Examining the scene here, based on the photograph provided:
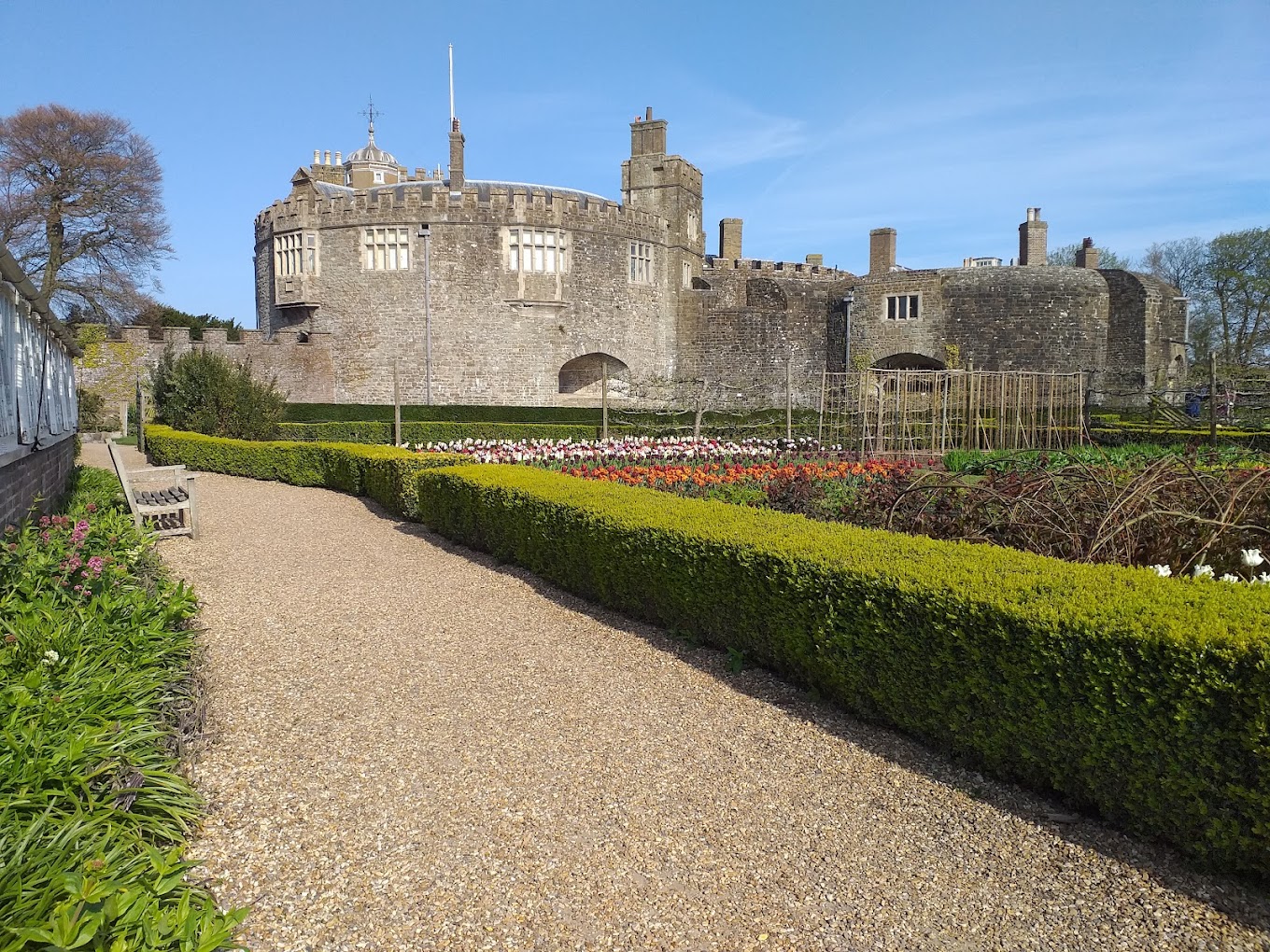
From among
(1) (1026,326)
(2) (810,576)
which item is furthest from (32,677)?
(1) (1026,326)

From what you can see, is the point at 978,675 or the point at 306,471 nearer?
the point at 978,675

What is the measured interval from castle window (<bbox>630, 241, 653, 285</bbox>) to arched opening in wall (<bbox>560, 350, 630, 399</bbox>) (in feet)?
8.43

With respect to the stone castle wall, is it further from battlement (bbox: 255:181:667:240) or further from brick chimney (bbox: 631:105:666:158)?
brick chimney (bbox: 631:105:666:158)

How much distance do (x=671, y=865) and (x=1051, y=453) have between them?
31.2ft

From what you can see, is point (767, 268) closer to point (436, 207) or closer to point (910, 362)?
point (910, 362)

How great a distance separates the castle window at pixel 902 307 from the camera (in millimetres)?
27859

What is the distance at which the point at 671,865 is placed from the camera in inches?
116

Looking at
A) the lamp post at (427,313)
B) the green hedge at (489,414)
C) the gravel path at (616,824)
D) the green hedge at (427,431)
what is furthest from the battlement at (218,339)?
the gravel path at (616,824)

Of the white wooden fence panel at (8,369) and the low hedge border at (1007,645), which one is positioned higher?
the white wooden fence panel at (8,369)

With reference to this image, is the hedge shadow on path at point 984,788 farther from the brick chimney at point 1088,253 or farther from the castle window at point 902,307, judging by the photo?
the brick chimney at point 1088,253

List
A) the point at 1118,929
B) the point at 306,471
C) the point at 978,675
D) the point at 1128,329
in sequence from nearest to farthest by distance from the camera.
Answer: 1. the point at 1118,929
2. the point at 978,675
3. the point at 306,471
4. the point at 1128,329

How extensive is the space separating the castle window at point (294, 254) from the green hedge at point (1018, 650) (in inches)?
856

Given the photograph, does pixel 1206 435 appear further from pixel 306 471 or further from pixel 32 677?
pixel 32 677

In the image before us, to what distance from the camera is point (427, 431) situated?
18.0m
